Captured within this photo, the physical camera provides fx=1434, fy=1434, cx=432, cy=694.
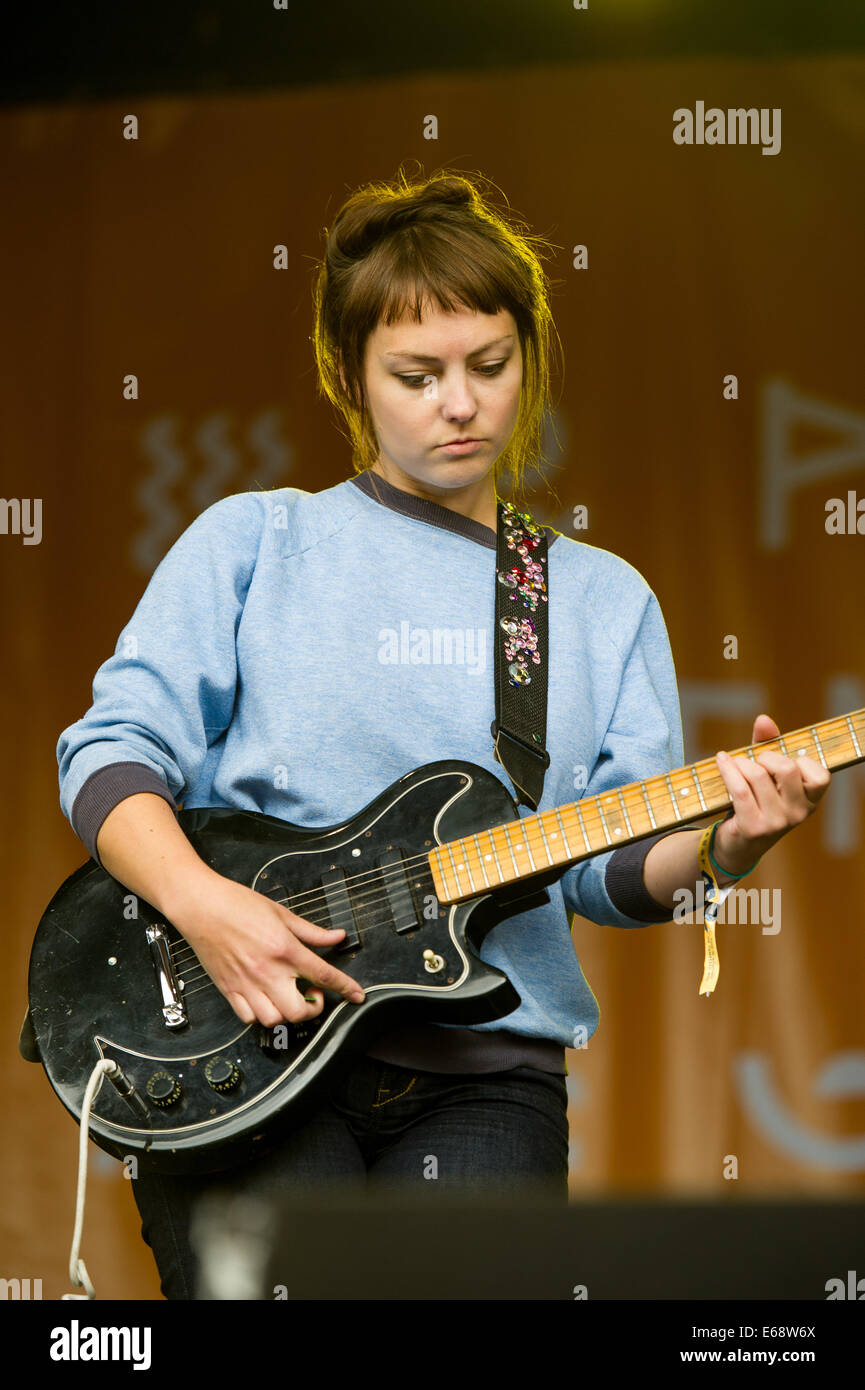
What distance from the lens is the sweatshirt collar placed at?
1.73m

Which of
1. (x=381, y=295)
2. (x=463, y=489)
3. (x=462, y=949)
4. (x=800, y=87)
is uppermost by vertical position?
(x=800, y=87)

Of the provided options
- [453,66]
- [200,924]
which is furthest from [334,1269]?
[453,66]

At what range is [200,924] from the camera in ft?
4.56

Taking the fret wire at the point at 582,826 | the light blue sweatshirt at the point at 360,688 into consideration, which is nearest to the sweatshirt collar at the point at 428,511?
the light blue sweatshirt at the point at 360,688

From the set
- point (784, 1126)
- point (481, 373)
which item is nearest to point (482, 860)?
point (481, 373)

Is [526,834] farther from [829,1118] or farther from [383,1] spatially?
[383,1]

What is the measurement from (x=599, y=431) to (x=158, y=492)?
99 cm

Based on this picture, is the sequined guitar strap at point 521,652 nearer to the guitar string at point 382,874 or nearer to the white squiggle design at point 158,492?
the guitar string at point 382,874

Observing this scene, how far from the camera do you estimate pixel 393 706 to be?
157 cm

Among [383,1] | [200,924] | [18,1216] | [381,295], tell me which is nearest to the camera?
[200,924]

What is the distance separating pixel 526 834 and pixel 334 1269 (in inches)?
28.4

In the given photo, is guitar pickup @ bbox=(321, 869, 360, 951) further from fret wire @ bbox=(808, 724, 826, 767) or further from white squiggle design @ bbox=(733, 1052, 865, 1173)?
white squiggle design @ bbox=(733, 1052, 865, 1173)

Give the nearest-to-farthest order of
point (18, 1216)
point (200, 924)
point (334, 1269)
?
point (334, 1269) → point (200, 924) → point (18, 1216)

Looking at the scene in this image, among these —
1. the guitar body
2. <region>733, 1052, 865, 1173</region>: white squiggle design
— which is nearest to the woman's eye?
the guitar body
